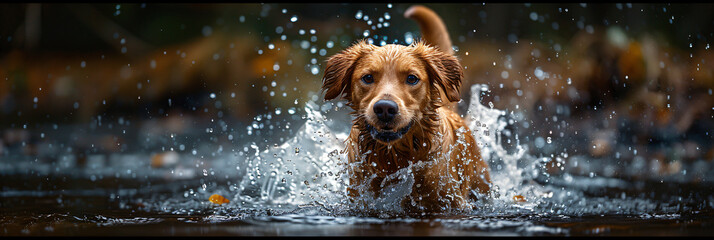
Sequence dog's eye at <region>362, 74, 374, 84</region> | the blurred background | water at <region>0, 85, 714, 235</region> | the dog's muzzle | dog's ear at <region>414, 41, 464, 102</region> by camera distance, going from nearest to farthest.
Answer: water at <region>0, 85, 714, 235</region> < the dog's muzzle < dog's eye at <region>362, 74, 374, 84</region> < dog's ear at <region>414, 41, 464, 102</region> < the blurred background

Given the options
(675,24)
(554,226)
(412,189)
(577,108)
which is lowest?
(554,226)

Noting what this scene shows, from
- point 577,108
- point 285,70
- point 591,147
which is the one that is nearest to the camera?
point 591,147

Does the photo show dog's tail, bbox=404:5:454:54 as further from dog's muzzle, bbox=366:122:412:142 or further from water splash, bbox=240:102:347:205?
dog's muzzle, bbox=366:122:412:142

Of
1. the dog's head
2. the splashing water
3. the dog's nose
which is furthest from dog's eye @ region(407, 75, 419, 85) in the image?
the splashing water

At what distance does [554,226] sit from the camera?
3.36 metres

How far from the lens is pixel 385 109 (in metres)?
3.31

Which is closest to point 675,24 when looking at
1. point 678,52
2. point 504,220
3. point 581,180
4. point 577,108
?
point 678,52

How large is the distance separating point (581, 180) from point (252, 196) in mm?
3281

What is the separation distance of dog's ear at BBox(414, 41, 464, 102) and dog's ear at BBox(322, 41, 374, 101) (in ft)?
1.02

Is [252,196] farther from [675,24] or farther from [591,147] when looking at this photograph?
[675,24]

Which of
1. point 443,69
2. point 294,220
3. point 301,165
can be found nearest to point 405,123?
point 443,69

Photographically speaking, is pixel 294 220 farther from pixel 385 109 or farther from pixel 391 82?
pixel 391 82

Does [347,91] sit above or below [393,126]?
above

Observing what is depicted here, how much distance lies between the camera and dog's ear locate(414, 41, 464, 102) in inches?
147
